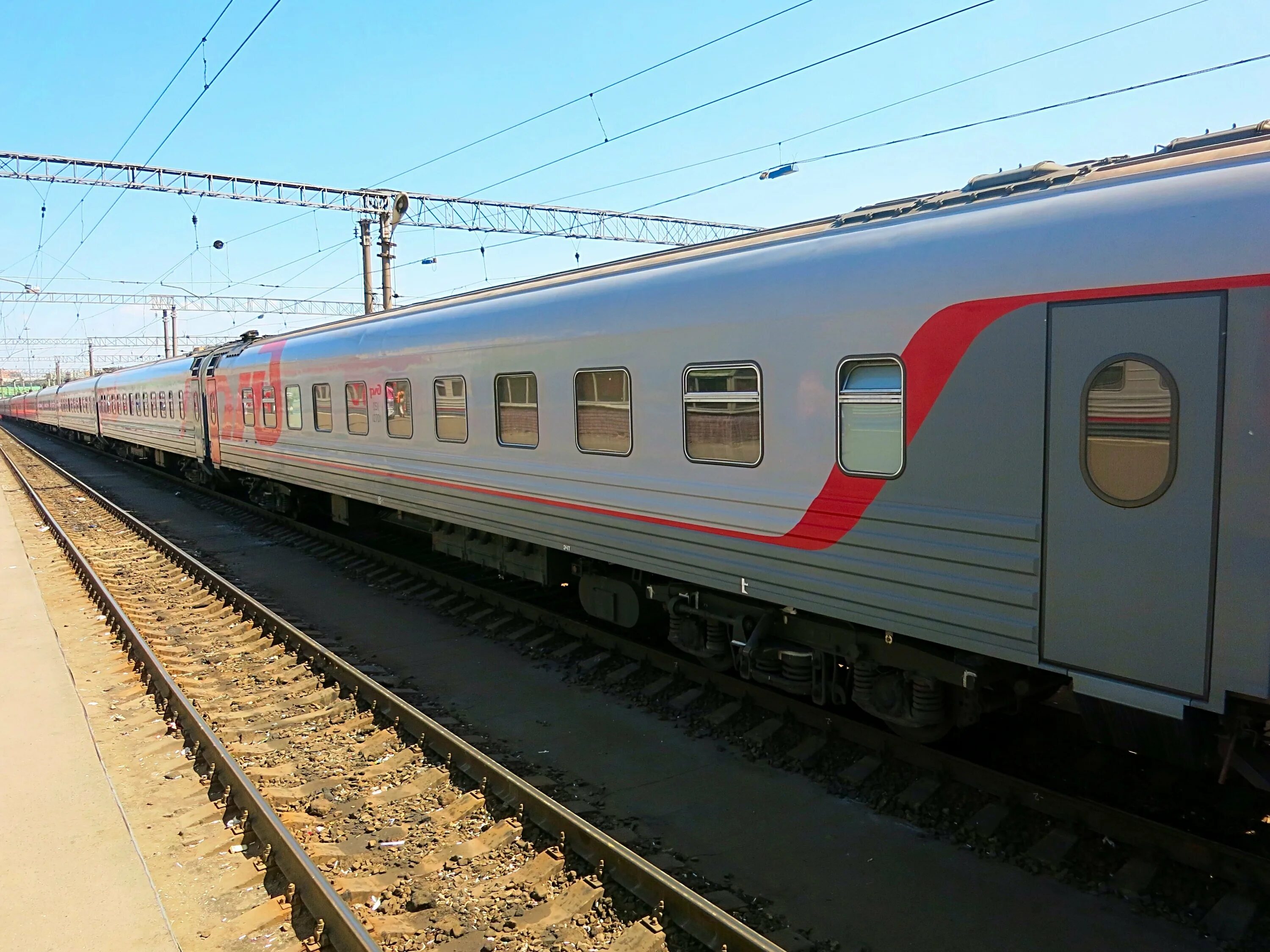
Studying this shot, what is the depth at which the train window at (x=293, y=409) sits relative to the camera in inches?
577

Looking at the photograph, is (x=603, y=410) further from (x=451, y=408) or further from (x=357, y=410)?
(x=357, y=410)

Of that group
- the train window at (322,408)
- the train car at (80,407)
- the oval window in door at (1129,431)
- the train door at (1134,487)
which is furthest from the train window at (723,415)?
the train car at (80,407)

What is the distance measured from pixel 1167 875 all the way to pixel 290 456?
1367 cm

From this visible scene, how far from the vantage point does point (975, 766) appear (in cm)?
557

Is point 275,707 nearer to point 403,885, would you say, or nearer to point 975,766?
point 403,885

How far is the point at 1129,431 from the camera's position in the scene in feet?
14.0

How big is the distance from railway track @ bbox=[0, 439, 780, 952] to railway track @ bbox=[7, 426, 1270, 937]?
5.84 ft

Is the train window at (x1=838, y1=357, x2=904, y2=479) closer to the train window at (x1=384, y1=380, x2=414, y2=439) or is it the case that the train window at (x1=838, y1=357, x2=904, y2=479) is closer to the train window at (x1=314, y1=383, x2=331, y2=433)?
the train window at (x1=384, y1=380, x2=414, y2=439)

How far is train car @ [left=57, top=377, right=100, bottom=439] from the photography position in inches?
1469

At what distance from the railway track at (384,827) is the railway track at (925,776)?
70.1 inches

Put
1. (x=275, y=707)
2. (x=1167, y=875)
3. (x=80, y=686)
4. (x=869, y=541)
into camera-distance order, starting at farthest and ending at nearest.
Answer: (x=80, y=686) → (x=275, y=707) → (x=869, y=541) → (x=1167, y=875)

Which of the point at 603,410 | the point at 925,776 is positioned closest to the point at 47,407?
the point at 603,410

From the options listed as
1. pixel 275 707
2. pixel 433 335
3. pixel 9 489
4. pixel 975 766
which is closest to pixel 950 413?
pixel 975 766

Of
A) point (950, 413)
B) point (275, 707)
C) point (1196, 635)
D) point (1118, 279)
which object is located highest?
point (1118, 279)
